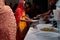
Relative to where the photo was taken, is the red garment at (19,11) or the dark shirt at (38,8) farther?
the dark shirt at (38,8)

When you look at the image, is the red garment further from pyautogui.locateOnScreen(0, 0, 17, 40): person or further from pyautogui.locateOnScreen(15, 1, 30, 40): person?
pyautogui.locateOnScreen(0, 0, 17, 40): person

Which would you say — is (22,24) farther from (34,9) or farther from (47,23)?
(34,9)

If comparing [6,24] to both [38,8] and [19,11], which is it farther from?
[38,8]

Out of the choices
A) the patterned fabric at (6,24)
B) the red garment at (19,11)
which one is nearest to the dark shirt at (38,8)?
the red garment at (19,11)

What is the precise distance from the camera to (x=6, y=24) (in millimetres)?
709

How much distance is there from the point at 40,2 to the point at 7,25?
126 cm

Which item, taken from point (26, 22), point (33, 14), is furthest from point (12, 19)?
point (33, 14)

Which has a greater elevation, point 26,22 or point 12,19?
point 12,19

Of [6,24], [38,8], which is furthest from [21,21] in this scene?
[6,24]

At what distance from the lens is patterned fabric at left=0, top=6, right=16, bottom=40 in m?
0.69

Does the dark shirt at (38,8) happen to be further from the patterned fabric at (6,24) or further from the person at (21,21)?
the patterned fabric at (6,24)

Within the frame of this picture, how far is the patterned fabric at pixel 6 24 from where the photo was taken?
2.27ft

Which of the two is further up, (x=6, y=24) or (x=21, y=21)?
(x=6, y=24)

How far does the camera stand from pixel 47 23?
1741mm
